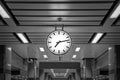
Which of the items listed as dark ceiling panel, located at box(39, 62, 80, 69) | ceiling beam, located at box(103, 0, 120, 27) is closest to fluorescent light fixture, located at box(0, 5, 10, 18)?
ceiling beam, located at box(103, 0, 120, 27)

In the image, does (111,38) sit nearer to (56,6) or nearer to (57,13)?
(57,13)

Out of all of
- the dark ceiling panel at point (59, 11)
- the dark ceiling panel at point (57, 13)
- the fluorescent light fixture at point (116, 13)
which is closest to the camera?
the dark ceiling panel at point (59, 11)

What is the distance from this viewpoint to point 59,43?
24.6ft

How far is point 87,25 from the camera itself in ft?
30.2

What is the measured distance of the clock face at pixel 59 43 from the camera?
7.45 meters

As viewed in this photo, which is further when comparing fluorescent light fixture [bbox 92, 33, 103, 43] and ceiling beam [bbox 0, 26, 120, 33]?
fluorescent light fixture [bbox 92, 33, 103, 43]

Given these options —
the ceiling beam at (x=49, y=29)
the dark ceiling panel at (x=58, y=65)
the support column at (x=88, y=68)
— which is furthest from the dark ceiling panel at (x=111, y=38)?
the dark ceiling panel at (x=58, y=65)

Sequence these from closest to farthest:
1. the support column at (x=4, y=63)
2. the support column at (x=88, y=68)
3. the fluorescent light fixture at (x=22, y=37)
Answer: the fluorescent light fixture at (x=22, y=37) < the support column at (x=4, y=63) < the support column at (x=88, y=68)

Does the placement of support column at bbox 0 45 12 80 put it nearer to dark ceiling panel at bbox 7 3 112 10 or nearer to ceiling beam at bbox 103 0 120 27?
ceiling beam at bbox 103 0 120 27

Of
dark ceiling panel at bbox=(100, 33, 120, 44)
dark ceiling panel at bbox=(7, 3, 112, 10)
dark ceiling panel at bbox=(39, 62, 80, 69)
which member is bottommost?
dark ceiling panel at bbox=(39, 62, 80, 69)

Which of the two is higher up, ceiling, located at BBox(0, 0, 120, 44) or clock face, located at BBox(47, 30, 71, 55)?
ceiling, located at BBox(0, 0, 120, 44)

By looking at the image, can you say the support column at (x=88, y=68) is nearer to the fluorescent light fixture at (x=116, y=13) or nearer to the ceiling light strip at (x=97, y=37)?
the ceiling light strip at (x=97, y=37)

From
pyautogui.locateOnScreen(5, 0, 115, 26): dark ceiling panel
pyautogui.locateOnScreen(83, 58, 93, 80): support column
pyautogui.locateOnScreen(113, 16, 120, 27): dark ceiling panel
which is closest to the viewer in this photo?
pyautogui.locateOnScreen(5, 0, 115, 26): dark ceiling panel

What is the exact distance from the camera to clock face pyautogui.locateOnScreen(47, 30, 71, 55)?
7.45m
